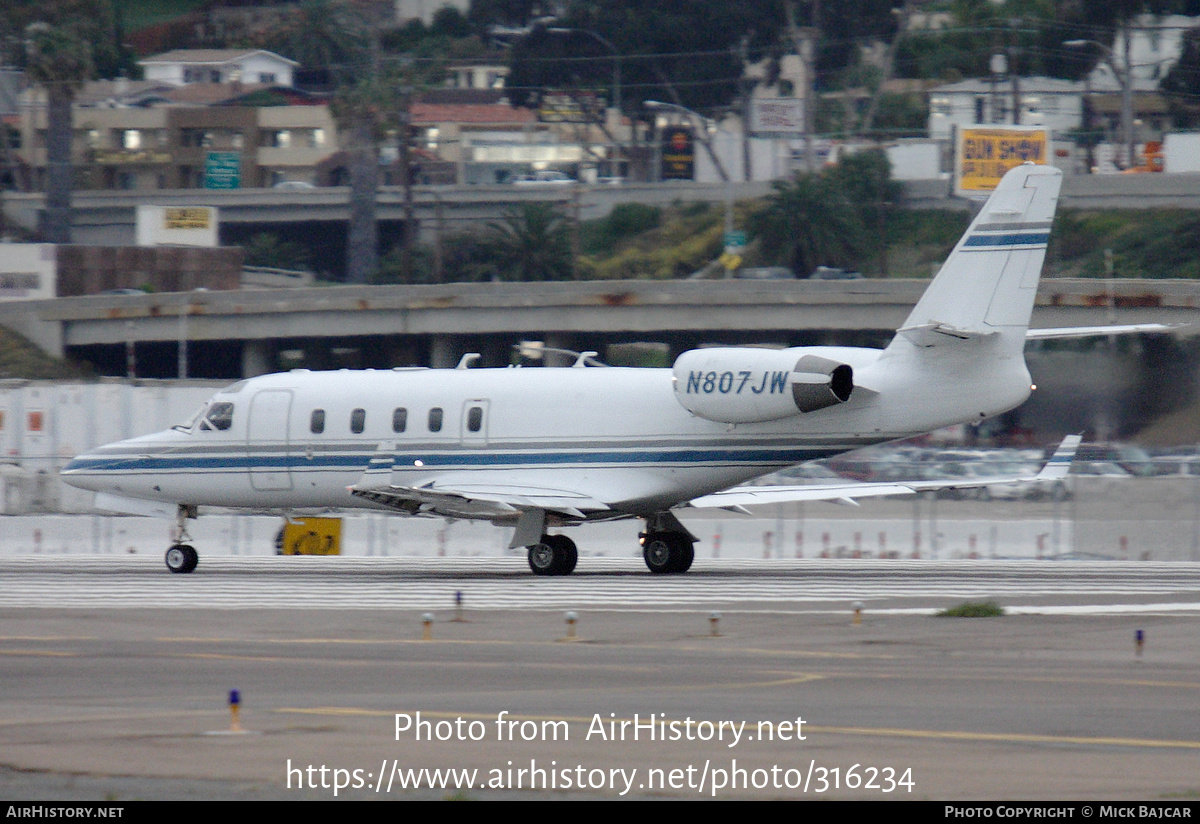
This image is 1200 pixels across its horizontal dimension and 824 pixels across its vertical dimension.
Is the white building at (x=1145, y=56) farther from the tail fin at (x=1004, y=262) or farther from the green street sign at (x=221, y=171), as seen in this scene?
the tail fin at (x=1004, y=262)

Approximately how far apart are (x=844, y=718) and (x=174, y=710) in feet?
16.9

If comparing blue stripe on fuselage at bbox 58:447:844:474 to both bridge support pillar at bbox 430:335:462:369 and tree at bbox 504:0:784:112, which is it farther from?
tree at bbox 504:0:784:112

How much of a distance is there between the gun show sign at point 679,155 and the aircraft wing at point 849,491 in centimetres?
9376

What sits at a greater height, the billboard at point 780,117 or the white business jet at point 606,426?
the billboard at point 780,117

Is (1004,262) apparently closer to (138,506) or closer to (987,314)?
(987,314)

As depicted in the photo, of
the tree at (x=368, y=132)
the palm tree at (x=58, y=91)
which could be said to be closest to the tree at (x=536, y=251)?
the tree at (x=368, y=132)

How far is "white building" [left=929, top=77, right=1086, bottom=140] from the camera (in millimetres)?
124625

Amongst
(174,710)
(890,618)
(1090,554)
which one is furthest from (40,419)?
(174,710)

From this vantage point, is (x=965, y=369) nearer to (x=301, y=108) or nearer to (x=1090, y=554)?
(x=1090, y=554)

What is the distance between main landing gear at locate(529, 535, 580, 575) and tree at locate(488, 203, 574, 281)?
70.1 metres

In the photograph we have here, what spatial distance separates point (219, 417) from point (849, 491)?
36.3 ft

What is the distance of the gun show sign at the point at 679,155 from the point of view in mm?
120625

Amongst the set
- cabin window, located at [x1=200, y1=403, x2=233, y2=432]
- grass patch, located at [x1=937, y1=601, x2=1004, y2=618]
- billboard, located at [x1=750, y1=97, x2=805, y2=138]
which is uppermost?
billboard, located at [x1=750, y1=97, x2=805, y2=138]

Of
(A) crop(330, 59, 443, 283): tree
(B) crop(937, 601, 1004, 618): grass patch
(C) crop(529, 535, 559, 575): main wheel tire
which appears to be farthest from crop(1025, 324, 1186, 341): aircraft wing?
(A) crop(330, 59, 443, 283): tree
